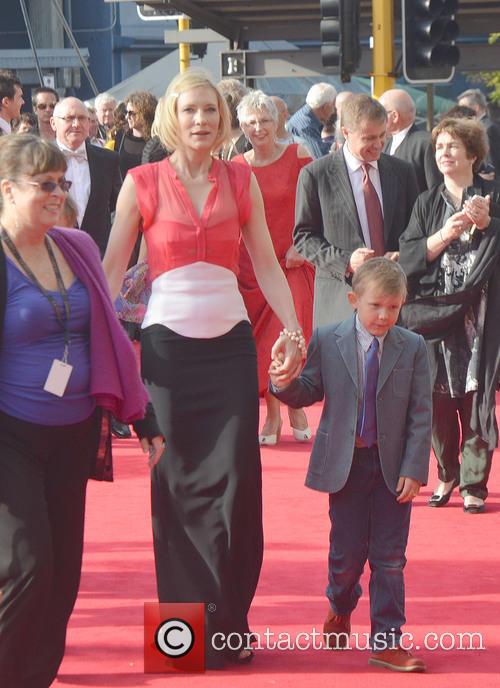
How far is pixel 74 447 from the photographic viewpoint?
5.27m

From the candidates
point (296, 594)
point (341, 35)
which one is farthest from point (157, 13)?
point (296, 594)

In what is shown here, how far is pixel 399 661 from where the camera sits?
588cm

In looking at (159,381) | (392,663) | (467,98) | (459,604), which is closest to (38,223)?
(159,381)

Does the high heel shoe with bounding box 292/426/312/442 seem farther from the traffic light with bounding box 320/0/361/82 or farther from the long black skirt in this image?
the long black skirt

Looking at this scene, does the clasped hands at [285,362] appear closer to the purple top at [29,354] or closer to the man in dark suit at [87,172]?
the purple top at [29,354]

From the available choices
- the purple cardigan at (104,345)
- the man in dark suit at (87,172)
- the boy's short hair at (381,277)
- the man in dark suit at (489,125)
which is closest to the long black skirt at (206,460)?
the boy's short hair at (381,277)

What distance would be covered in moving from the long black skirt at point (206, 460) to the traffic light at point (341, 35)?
27.6ft

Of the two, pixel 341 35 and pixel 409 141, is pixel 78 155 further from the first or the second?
pixel 341 35

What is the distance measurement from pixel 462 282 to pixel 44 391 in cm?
386

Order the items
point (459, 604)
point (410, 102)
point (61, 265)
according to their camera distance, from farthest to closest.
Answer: point (410, 102) → point (459, 604) → point (61, 265)

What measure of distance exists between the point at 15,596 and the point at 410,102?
7.72 metres

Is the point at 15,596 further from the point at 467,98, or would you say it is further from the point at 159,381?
the point at 467,98

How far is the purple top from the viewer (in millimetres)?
5102

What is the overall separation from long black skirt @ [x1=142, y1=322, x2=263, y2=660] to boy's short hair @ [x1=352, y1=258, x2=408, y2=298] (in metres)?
0.50
